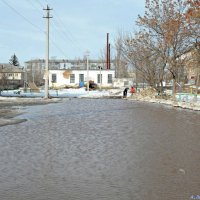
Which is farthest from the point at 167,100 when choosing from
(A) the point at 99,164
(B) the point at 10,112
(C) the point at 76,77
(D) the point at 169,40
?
(C) the point at 76,77

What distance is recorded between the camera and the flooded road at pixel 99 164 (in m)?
6.86

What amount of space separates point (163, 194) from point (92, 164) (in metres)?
2.72

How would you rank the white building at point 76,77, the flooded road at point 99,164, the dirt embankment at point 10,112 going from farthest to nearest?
the white building at point 76,77 < the dirt embankment at point 10,112 < the flooded road at point 99,164

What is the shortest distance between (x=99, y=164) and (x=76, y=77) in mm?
79769

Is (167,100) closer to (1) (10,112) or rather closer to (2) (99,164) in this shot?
(1) (10,112)

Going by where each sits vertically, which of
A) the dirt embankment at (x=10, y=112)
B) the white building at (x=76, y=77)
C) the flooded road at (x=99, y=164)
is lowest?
the dirt embankment at (x=10, y=112)

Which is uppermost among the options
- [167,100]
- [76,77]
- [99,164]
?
[76,77]

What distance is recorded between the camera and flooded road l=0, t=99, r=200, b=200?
6.86 m

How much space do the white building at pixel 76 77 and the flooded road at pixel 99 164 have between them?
7259cm

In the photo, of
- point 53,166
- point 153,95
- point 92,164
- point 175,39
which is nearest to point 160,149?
point 92,164

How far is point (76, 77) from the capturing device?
88.6 m

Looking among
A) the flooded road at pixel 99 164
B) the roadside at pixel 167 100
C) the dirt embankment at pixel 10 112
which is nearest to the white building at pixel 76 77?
the roadside at pixel 167 100

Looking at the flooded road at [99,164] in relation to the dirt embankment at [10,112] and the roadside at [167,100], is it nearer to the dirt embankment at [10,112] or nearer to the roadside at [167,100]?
the dirt embankment at [10,112]

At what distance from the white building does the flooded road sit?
72.6 m
